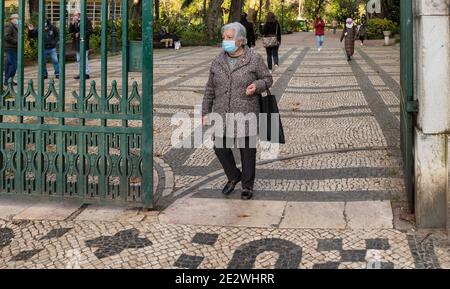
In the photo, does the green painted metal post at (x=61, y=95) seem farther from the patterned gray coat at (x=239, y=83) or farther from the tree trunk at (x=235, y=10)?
the tree trunk at (x=235, y=10)

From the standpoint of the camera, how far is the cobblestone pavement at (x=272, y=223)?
4.09 meters

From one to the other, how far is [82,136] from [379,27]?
31.6 metres

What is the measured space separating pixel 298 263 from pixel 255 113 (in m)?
1.78

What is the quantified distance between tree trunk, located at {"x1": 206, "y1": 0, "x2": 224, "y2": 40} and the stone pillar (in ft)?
92.5

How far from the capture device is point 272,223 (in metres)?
4.82

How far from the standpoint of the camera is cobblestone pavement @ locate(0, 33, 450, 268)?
4090 millimetres

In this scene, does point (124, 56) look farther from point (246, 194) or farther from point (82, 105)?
point (246, 194)

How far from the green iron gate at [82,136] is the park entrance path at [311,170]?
0.58 m

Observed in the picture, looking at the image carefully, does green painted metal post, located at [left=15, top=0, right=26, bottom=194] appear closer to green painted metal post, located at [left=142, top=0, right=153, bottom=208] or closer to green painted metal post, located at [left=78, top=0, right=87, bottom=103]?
green painted metal post, located at [left=78, top=0, right=87, bottom=103]

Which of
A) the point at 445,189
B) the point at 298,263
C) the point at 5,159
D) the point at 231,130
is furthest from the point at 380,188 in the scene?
the point at 5,159

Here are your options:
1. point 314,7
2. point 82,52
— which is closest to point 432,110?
point 82,52

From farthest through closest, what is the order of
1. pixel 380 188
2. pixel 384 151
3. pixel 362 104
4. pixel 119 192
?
pixel 362 104
pixel 384 151
pixel 380 188
pixel 119 192
